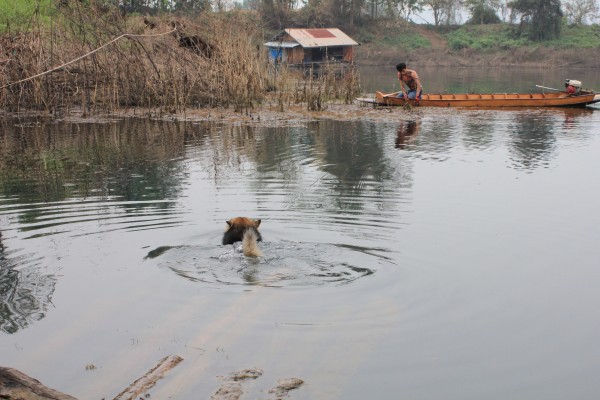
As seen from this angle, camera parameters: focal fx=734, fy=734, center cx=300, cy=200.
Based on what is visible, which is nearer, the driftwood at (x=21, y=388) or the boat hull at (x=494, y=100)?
the driftwood at (x=21, y=388)

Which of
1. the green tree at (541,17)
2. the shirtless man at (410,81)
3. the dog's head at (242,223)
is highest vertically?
the green tree at (541,17)

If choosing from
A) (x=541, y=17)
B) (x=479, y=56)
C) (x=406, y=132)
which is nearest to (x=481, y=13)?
(x=541, y=17)

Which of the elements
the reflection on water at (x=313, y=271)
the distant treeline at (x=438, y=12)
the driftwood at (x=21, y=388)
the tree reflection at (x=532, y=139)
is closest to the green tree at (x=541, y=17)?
the distant treeline at (x=438, y=12)

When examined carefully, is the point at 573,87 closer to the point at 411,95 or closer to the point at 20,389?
the point at 411,95

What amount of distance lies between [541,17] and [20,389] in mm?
57378

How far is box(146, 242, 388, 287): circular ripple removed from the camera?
7.25 metres

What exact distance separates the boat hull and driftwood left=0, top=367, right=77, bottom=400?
20310 mm

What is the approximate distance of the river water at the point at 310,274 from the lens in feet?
18.0

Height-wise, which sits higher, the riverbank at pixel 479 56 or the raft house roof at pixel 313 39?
the raft house roof at pixel 313 39

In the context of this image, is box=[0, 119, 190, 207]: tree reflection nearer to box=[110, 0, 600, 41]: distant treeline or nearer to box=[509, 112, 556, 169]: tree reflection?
box=[509, 112, 556, 169]: tree reflection

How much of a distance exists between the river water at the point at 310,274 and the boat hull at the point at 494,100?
9.09 m

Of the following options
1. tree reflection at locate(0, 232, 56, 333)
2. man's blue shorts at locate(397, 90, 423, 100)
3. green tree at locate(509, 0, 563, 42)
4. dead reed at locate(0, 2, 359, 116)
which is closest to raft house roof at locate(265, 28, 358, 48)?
green tree at locate(509, 0, 563, 42)

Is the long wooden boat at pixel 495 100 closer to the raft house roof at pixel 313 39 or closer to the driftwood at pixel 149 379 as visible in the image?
the driftwood at pixel 149 379

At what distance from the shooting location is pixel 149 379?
5.18 meters
